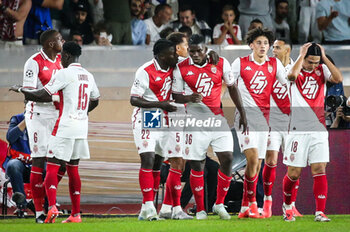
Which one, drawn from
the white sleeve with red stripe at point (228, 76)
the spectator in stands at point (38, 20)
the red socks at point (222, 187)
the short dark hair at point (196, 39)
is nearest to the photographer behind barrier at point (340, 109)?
the white sleeve with red stripe at point (228, 76)

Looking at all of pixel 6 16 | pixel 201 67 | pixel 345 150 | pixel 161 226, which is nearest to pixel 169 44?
pixel 201 67

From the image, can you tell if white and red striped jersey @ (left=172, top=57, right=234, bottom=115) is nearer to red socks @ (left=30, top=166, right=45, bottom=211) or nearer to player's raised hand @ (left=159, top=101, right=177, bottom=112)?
player's raised hand @ (left=159, top=101, right=177, bottom=112)

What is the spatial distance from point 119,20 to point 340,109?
4.62 meters

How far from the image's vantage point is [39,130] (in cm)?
1066

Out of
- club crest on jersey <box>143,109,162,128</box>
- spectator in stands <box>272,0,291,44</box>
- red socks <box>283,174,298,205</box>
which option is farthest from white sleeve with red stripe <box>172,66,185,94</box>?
spectator in stands <box>272,0,291,44</box>

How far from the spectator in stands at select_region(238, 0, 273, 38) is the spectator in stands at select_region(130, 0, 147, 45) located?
1775mm

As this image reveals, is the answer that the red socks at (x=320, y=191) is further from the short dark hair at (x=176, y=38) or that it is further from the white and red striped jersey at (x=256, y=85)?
the short dark hair at (x=176, y=38)

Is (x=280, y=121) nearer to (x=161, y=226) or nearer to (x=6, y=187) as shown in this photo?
(x=161, y=226)

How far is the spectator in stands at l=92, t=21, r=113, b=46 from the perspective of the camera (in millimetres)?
14664

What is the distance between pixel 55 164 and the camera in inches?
397

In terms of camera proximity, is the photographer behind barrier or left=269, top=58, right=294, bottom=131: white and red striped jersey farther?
left=269, top=58, right=294, bottom=131: white and red striped jersey

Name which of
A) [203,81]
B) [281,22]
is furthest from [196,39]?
[281,22]

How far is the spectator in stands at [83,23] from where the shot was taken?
14711 mm

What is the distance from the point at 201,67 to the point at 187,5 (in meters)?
4.94
